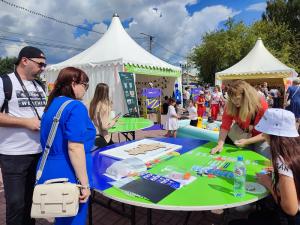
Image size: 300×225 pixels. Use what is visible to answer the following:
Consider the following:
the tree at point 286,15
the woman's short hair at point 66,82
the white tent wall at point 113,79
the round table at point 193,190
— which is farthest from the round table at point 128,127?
the tree at point 286,15

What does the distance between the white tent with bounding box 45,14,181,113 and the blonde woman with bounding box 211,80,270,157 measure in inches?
263

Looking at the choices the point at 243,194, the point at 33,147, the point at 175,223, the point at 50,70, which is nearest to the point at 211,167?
the point at 243,194

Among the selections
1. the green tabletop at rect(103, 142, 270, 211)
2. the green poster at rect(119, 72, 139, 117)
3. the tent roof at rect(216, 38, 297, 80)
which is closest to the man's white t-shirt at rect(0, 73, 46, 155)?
the green tabletop at rect(103, 142, 270, 211)

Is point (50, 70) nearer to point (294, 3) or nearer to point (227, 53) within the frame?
point (227, 53)

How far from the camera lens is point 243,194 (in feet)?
4.94

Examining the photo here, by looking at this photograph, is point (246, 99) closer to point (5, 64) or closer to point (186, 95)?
point (186, 95)

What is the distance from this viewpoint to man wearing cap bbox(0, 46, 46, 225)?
70.5 inches

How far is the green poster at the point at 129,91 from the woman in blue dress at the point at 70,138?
7259 mm

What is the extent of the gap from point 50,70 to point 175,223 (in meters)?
9.81

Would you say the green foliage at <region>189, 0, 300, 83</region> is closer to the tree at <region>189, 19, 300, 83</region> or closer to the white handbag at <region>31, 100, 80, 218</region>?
the tree at <region>189, 19, 300, 83</region>

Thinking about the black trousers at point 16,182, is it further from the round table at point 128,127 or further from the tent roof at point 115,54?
the tent roof at point 115,54

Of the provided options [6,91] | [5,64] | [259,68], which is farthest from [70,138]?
→ [5,64]

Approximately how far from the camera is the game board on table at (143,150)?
90.5 inches

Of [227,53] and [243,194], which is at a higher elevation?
[227,53]
